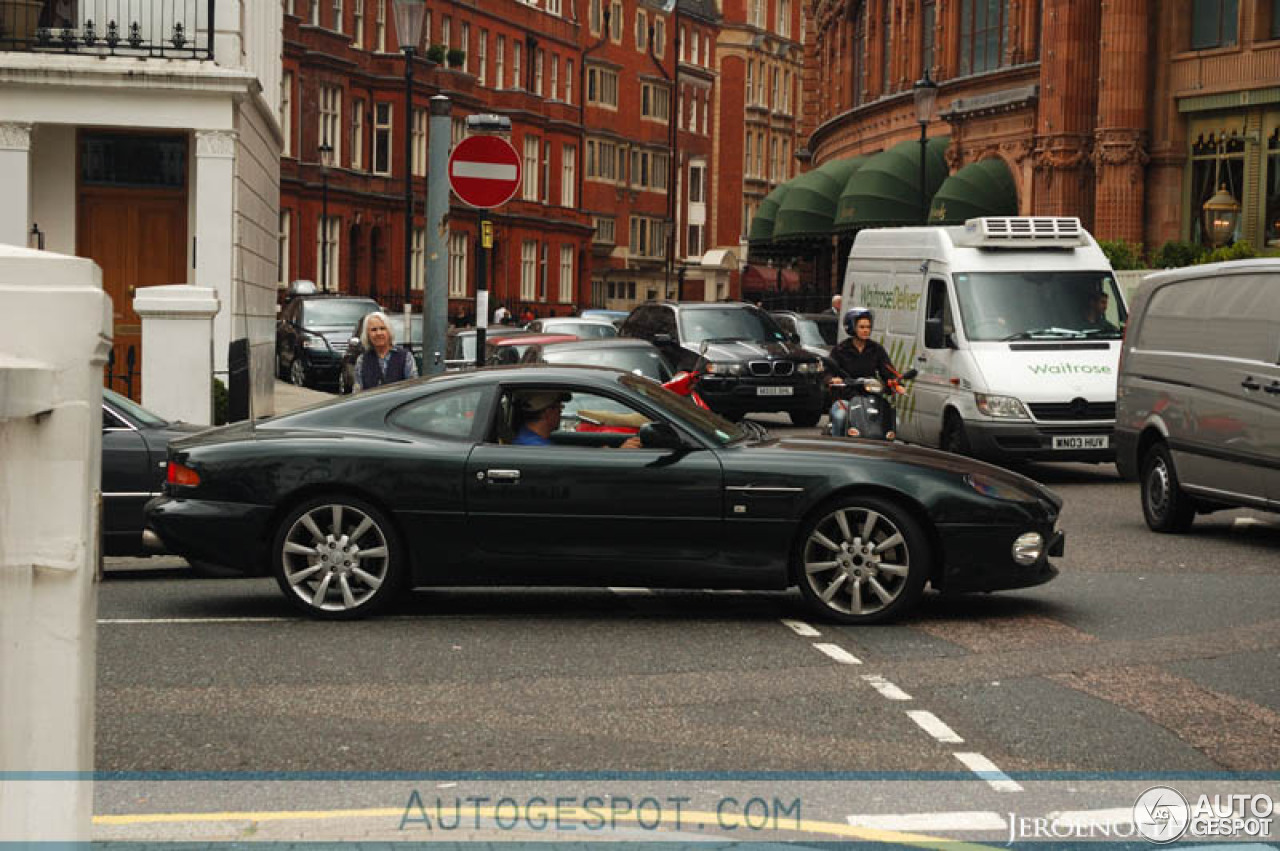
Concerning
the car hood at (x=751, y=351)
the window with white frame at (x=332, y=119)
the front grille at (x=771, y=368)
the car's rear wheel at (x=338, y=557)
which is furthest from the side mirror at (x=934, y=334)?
the window with white frame at (x=332, y=119)

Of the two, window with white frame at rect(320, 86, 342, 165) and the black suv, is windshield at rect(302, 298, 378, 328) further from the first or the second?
window with white frame at rect(320, 86, 342, 165)

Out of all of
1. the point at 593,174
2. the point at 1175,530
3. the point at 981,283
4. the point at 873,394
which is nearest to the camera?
the point at 1175,530

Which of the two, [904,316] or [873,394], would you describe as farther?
[904,316]

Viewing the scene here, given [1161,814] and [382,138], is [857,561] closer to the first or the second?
[1161,814]

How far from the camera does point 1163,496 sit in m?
15.4

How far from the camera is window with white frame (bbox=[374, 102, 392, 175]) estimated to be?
68125 mm

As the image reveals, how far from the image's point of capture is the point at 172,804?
633 centimetres

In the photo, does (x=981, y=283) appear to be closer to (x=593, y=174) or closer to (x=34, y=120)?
(x=34, y=120)

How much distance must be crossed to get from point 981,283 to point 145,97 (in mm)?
9360

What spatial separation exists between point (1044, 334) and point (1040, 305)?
17.1 inches

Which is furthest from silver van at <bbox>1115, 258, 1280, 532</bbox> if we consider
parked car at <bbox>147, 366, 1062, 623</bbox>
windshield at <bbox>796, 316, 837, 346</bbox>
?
windshield at <bbox>796, 316, 837, 346</bbox>

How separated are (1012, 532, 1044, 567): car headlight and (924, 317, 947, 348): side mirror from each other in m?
10.4

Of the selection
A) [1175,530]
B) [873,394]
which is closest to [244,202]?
[873,394]

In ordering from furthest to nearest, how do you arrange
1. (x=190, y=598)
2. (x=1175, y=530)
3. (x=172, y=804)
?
(x=1175, y=530)
(x=190, y=598)
(x=172, y=804)
